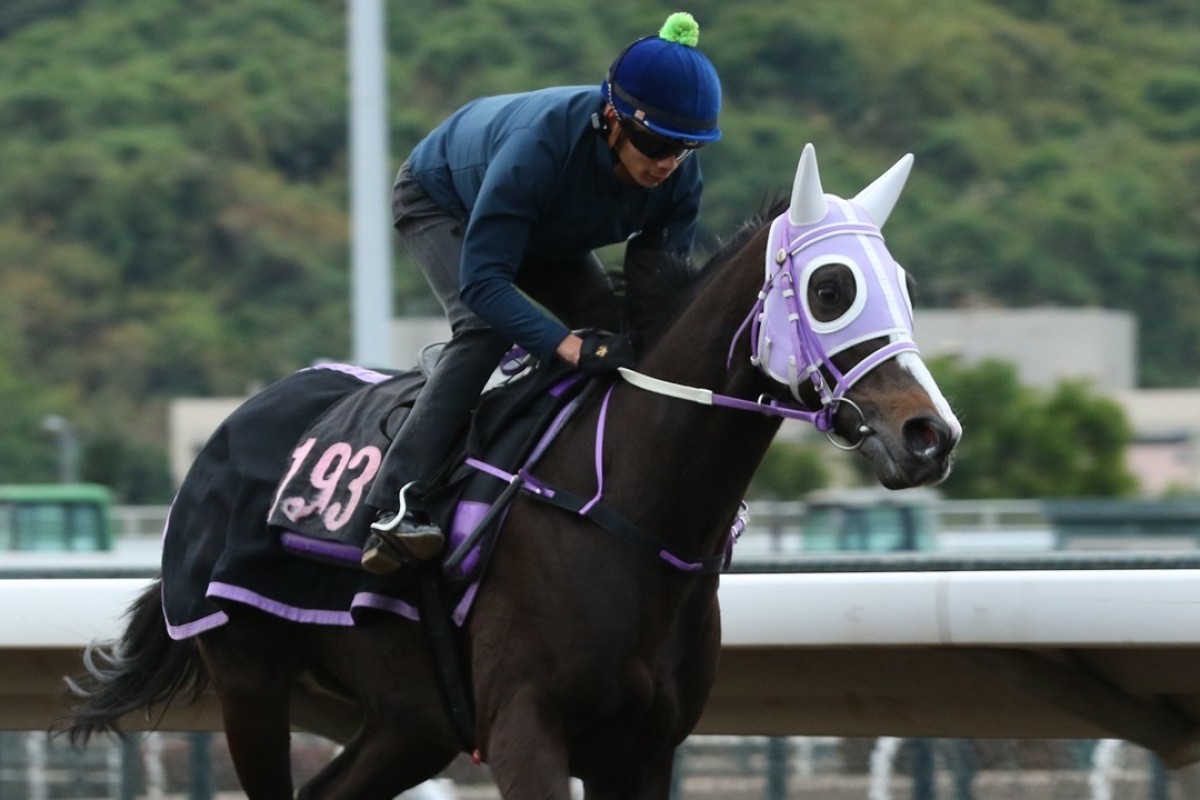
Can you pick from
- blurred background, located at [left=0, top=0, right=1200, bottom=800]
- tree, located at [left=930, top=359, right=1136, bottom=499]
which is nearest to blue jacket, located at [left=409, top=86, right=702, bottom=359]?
tree, located at [left=930, top=359, right=1136, bottom=499]

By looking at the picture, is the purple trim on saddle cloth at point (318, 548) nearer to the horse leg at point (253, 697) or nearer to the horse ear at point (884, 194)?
the horse leg at point (253, 697)

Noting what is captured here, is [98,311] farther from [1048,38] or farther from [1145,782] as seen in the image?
[1145,782]

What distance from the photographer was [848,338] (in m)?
3.76

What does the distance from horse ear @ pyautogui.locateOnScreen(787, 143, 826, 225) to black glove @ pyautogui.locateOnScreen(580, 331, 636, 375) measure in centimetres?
49

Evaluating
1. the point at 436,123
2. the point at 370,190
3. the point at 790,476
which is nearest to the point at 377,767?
the point at 370,190

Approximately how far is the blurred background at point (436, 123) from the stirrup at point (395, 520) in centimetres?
3587

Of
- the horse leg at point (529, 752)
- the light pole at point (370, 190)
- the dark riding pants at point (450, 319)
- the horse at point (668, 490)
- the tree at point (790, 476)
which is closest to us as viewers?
the horse at point (668, 490)

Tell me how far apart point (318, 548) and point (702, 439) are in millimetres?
925

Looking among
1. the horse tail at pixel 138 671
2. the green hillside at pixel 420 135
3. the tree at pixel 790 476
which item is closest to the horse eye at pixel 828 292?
the horse tail at pixel 138 671

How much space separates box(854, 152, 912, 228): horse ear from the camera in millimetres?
4008

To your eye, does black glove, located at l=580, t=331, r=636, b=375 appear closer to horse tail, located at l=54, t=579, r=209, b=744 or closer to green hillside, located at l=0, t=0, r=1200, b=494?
horse tail, located at l=54, t=579, r=209, b=744

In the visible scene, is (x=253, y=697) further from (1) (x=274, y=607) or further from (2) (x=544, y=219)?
(2) (x=544, y=219)

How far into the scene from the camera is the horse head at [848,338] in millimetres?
3627

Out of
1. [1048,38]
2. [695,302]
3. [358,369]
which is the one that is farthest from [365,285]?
[1048,38]
